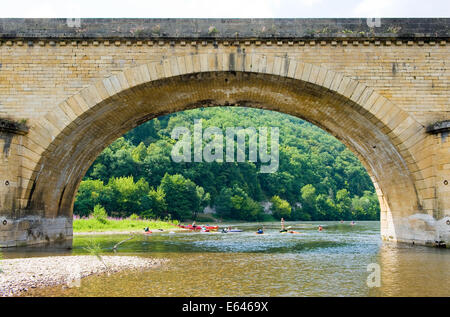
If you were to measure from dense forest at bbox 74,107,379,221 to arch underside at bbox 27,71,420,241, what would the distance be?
93.3 ft

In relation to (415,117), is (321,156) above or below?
above

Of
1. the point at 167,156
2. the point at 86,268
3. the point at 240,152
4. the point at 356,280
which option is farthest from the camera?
the point at 240,152

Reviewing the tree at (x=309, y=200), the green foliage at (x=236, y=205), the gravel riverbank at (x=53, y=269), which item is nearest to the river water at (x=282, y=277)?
the gravel riverbank at (x=53, y=269)

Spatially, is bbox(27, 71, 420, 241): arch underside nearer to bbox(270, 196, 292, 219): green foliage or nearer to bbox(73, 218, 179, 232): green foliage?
bbox(73, 218, 179, 232): green foliage

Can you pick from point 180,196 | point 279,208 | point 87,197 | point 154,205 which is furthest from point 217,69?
point 279,208

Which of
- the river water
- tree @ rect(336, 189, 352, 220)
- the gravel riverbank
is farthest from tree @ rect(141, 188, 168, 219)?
tree @ rect(336, 189, 352, 220)

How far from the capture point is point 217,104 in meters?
18.2

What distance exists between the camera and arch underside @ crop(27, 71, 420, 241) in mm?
14414

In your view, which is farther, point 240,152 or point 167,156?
point 240,152

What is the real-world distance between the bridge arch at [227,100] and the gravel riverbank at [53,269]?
3.97 meters
